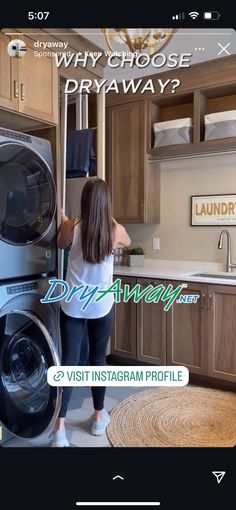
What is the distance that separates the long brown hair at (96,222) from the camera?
1.06 metres

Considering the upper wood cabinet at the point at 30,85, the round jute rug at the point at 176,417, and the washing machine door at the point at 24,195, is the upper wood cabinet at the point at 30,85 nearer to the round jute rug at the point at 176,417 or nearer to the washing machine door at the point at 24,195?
the washing machine door at the point at 24,195

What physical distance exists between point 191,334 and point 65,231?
0.95 meters

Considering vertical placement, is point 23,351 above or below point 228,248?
below

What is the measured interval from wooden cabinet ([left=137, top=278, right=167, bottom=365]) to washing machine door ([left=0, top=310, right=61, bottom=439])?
32cm

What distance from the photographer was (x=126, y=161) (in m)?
1.52

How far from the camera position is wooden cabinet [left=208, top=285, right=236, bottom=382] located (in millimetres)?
1784

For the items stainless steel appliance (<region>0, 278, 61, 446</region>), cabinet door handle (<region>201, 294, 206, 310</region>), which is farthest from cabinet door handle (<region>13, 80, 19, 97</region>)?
cabinet door handle (<region>201, 294, 206, 310</region>)

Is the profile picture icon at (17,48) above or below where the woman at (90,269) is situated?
above

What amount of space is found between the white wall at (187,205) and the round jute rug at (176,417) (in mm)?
628

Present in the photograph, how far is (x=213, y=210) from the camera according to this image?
73.0 inches
